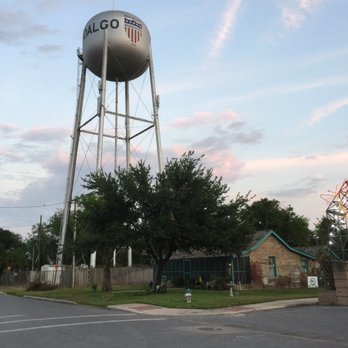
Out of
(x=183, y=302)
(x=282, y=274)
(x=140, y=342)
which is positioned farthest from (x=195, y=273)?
(x=140, y=342)

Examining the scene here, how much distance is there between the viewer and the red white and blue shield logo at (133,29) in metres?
36.8

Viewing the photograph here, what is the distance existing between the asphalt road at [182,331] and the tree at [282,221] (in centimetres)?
5387

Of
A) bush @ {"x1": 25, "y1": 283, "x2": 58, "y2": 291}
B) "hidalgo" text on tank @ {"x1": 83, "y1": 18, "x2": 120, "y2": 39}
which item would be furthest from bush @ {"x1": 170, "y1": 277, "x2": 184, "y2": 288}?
"hidalgo" text on tank @ {"x1": 83, "y1": 18, "x2": 120, "y2": 39}

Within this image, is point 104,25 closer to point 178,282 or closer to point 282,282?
point 178,282

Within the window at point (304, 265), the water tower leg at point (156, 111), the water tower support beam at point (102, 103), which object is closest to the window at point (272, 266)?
the window at point (304, 265)

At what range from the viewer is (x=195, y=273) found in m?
36.6

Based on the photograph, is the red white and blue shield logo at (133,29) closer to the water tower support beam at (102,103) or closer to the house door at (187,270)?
the water tower support beam at (102,103)

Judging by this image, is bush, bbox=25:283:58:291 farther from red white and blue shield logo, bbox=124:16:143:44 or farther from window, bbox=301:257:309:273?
red white and blue shield logo, bbox=124:16:143:44

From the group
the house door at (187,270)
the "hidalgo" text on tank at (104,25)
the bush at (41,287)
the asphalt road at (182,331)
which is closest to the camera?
the asphalt road at (182,331)

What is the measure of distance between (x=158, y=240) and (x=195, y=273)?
35.0ft

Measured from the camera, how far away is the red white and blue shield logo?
121 feet

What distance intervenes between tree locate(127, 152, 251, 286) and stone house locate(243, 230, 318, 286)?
200 inches

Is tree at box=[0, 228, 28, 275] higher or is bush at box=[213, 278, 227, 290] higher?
tree at box=[0, 228, 28, 275]

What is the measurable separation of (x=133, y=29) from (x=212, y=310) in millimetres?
25609
